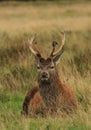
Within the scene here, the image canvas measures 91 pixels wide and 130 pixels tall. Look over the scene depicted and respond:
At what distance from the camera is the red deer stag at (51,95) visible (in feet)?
31.6

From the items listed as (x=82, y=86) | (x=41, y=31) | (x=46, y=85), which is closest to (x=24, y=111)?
(x=46, y=85)

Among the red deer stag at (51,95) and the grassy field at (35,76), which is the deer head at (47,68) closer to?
the red deer stag at (51,95)

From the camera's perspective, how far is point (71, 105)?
992cm

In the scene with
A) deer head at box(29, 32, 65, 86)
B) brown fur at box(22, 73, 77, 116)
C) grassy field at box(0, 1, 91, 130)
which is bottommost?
grassy field at box(0, 1, 91, 130)

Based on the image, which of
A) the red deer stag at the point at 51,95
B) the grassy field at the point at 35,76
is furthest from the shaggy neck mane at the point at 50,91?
the grassy field at the point at 35,76

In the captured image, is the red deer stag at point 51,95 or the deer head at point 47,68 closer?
the deer head at point 47,68

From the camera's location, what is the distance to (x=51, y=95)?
9.94m

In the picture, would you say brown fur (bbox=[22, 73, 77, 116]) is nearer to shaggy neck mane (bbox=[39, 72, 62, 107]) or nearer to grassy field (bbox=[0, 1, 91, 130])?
shaggy neck mane (bbox=[39, 72, 62, 107])

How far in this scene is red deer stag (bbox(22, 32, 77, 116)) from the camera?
379 inches

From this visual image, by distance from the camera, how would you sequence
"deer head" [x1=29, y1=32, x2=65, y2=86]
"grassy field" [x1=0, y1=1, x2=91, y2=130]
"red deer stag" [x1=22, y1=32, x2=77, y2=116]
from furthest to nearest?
"red deer stag" [x1=22, y1=32, x2=77, y2=116] → "deer head" [x1=29, y1=32, x2=65, y2=86] → "grassy field" [x1=0, y1=1, x2=91, y2=130]

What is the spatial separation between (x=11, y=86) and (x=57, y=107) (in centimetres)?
311

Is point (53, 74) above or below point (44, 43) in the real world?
above

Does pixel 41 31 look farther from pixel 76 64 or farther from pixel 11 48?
pixel 76 64

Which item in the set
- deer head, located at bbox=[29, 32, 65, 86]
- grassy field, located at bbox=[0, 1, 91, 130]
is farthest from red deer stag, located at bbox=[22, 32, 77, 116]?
grassy field, located at bbox=[0, 1, 91, 130]
